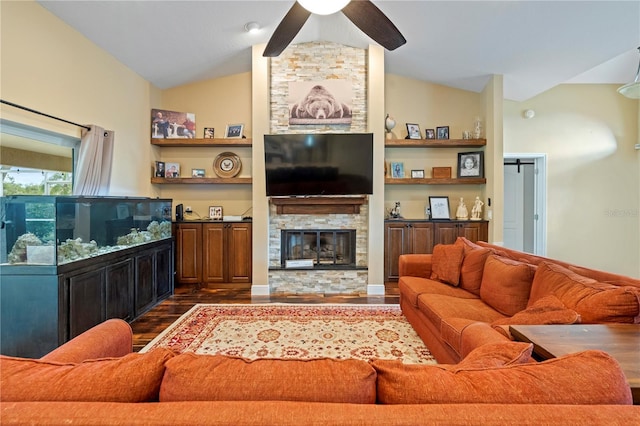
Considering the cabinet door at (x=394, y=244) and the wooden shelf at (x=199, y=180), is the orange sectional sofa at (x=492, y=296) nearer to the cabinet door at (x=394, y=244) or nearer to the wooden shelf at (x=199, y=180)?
the cabinet door at (x=394, y=244)

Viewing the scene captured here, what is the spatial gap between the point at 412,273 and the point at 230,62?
391 centimetres

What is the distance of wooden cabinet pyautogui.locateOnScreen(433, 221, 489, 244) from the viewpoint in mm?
4664

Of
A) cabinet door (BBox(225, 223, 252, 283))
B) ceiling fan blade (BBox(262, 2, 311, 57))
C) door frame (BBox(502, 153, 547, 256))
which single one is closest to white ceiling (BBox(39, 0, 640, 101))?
ceiling fan blade (BBox(262, 2, 311, 57))

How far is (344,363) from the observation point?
877 mm

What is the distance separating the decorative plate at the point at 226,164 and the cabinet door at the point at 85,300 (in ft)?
8.03

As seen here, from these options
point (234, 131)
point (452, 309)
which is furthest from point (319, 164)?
point (452, 309)

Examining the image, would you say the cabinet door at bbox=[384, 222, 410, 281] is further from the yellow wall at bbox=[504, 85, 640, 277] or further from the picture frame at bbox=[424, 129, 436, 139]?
the yellow wall at bbox=[504, 85, 640, 277]

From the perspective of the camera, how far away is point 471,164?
486 centimetres

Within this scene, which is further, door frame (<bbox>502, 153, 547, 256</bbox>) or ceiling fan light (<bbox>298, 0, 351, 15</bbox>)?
door frame (<bbox>502, 153, 547, 256</bbox>)

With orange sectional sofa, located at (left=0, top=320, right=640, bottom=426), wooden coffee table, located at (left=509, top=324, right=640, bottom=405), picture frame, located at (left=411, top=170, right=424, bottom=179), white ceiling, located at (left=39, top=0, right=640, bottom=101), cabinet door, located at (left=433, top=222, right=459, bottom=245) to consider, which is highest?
white ceiling, located at (left=39, top=0, right=640, bottom=101)

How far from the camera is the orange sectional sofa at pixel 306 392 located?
2.27 feet

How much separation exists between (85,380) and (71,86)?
3.55 metres

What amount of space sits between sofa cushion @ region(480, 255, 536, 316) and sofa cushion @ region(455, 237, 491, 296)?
243mm

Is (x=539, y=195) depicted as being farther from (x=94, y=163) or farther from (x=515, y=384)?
(x=94, y=163)
